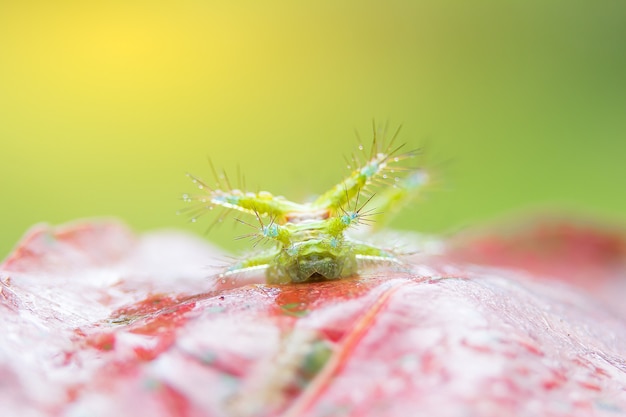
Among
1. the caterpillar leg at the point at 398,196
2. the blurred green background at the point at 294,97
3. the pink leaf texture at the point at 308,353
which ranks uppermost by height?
the blurred green background at the point at 294,97

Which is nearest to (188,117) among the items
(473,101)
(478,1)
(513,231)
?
(473,101)

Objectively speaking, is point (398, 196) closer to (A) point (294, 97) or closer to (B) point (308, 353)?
(B) point (308, 353)

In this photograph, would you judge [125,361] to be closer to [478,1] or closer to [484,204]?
[484,204]

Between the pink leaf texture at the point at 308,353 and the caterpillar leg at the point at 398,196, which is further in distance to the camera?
the caterpillar leg at the point at 398,196

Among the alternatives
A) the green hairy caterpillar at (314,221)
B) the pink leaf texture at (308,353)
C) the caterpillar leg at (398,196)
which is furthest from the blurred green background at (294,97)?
the pink leaf texture at (308,353)

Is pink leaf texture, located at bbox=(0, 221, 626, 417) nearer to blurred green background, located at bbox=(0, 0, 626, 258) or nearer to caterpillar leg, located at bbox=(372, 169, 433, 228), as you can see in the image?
caterpillar leg, located at bbox=(372, 169, 433, 228)

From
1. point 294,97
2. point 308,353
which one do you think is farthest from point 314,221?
point 294,97

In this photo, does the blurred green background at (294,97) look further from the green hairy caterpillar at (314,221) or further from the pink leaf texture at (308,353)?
the pink leaf texture at (308,353)
